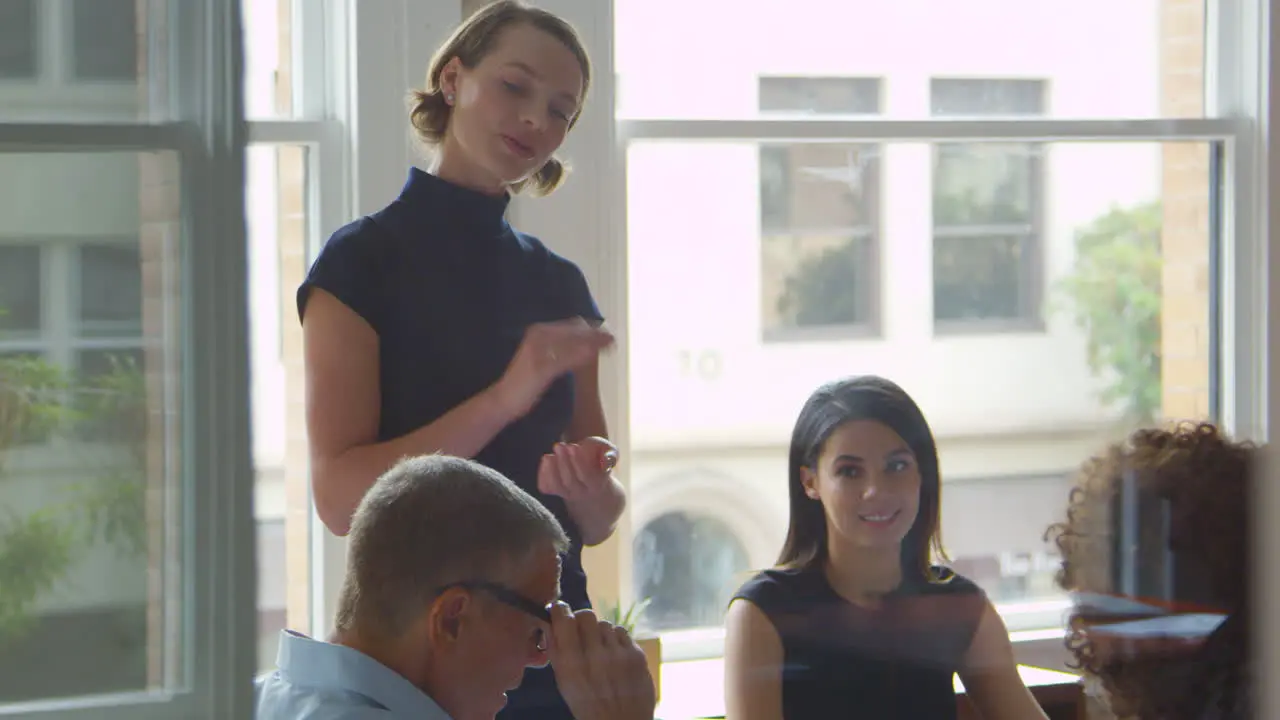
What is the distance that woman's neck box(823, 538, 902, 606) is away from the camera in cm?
107

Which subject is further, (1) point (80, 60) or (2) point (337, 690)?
(2) point (337, 690)

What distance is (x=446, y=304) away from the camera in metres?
0.86

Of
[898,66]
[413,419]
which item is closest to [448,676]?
[413,419]

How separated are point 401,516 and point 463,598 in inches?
2.2

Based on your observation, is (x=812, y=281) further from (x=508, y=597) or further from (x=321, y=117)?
(x=508, y=597)

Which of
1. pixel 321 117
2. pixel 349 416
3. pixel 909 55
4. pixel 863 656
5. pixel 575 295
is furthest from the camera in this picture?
pixel 909 55

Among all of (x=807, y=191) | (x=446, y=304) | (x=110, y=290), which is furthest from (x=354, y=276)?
(x=807, y=191)

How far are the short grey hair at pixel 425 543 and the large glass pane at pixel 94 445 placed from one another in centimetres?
26

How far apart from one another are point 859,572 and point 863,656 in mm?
71

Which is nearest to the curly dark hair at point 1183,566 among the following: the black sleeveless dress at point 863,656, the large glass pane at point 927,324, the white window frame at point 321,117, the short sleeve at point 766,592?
the large glass pane at point 927,324

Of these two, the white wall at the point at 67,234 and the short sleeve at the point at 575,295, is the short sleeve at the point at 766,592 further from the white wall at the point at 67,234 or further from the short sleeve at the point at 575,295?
the white wall at the point at 67,234

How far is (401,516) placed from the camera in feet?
2.25

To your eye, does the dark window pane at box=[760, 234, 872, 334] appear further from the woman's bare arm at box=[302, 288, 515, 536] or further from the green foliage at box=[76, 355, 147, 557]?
the green foliage at box=[76, 355, 147, 557]

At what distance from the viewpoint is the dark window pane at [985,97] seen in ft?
5.13
